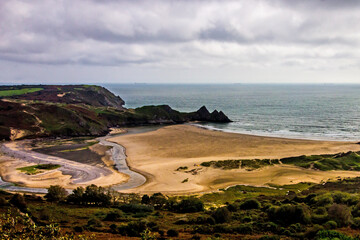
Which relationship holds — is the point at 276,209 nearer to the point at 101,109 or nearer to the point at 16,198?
the point at 16,198

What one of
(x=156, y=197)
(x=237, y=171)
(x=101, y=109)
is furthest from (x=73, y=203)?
(x=101, y=109)

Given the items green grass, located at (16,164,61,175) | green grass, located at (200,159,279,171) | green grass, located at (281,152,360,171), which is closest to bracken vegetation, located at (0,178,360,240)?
green grass, located at (281,152,360,171)

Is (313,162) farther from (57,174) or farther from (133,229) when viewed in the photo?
(57,174)

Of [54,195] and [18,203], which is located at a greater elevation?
[18,203]

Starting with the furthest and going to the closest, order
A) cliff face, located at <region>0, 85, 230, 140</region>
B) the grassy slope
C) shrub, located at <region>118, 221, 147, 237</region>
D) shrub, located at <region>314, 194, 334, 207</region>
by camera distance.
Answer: cliff face, located at <region>0, 85, 230, 140</region> < the grassy slope < shrub, located at <region>314, 194, 334, 207</region> < shrub, located at <region>118, 221, 147, 237</region>

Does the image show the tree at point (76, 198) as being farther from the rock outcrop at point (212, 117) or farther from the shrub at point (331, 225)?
the rock outcrop at point (212, 117)

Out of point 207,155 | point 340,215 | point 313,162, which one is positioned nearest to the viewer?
point 340,215

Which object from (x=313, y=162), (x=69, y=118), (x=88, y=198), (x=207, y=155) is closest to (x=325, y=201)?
(x=313, y=162)

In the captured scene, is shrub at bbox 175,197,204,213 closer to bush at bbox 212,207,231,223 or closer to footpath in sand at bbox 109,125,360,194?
bush at bbox 212,207,231,223
